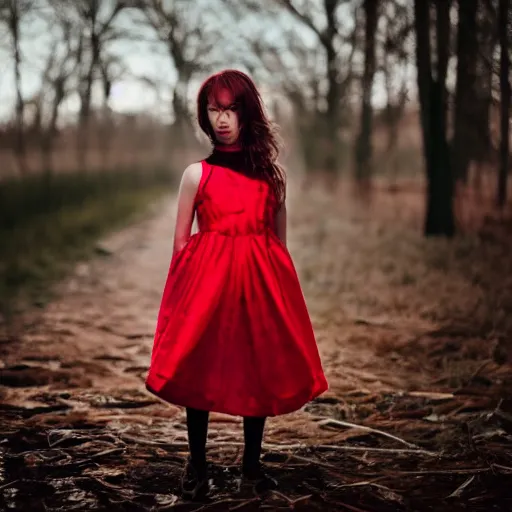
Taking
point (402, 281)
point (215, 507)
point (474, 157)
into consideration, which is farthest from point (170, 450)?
point (474, 157)

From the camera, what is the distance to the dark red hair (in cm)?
286

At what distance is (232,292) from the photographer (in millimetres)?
2844

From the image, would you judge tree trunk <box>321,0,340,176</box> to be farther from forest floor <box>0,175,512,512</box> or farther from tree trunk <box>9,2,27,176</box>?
forest floor <box>0,175,512,512</box>

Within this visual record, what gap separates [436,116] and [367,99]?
657 cm

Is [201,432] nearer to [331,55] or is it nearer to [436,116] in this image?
[436,116]

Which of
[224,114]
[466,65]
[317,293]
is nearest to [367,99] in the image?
[466,65]

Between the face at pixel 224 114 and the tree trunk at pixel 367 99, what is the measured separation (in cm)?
945

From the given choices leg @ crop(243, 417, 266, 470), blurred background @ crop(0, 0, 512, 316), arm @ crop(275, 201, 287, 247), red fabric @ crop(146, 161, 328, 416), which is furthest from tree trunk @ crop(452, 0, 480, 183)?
leg @ crop(243, 417, 266, 470)

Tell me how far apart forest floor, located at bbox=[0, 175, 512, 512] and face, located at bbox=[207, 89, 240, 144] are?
154cm

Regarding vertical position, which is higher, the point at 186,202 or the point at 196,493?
the point at 186,202

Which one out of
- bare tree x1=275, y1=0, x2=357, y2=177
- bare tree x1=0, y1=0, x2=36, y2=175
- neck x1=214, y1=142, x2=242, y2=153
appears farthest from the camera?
bare tree x1=275, y1=0, x2=357, y2=177

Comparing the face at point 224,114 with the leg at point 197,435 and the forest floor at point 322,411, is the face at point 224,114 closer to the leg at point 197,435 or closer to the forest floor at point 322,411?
the leg at point 197,435

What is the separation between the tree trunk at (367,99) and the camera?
11664 millimetres

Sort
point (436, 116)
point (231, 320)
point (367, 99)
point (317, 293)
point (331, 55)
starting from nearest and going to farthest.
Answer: point (231, 320), point (317, 293), point (436, 116), point (367, 99), point (331, 55)
